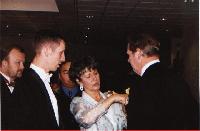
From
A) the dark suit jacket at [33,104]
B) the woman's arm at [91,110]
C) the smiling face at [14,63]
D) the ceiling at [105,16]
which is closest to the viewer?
the dark suit jacket at [33,104]

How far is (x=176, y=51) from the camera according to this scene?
11.8 m

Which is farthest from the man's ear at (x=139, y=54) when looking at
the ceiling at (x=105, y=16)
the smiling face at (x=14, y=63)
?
the ceiling at (x=105, y=16)

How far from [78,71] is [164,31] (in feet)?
27.1

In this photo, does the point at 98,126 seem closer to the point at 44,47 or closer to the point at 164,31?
the point at 44,47

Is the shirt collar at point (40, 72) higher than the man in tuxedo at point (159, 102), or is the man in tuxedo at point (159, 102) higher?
the shirt collar at point (40, 72)

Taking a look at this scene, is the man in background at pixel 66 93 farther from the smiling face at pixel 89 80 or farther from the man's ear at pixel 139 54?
the man's ear at pixel 139 54

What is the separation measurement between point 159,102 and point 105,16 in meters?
5.65

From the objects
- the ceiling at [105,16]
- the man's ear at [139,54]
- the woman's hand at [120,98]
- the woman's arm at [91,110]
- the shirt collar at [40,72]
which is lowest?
the woman's arm at [91,110]

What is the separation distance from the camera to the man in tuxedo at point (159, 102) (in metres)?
2.02

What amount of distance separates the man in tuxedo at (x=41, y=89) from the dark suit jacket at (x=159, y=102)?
43 cm

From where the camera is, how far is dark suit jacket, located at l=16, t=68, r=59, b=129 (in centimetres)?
186

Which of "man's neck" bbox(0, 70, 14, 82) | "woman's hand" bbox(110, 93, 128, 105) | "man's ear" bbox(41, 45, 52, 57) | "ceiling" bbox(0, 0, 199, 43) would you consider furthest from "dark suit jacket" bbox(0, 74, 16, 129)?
"ceiling" bbox(0, 0, 199, 43)

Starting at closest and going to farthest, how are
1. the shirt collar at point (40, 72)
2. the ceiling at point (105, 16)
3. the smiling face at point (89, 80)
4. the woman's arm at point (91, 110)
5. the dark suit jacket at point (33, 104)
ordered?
1. the dark suit jacket at point (33, 104)
2. the shirt collar at point (40, 72)
3. the woman's arm at point (91, 110)
4. the smiling face at point (89, 80)
5. the ceiling at point (105, 16)

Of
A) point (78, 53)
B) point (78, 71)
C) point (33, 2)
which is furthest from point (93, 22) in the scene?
point (78, 71)
